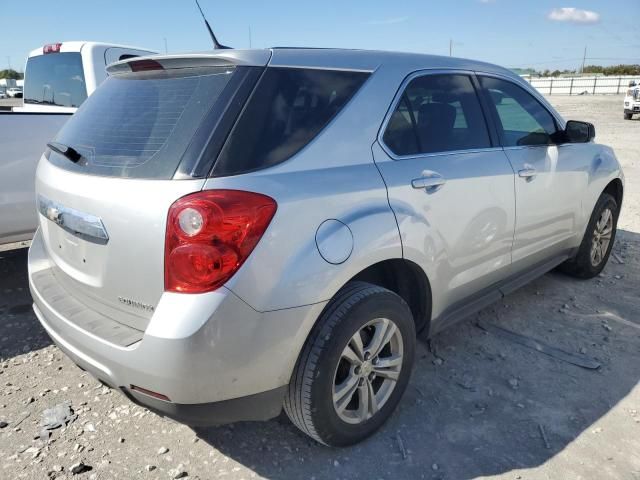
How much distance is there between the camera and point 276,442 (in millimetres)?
2543

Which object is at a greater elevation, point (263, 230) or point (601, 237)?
point (263, 230)

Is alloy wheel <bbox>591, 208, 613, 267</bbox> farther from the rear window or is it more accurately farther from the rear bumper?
the rear window

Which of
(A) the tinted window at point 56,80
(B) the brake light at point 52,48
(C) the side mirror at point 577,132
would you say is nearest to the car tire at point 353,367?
(C) the side mirror at point 577,132

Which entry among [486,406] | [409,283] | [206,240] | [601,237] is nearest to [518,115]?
[409,283]

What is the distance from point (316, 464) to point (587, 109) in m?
28.7

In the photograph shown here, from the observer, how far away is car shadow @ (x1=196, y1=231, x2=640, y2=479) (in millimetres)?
2406

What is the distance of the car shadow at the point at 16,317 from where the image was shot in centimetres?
348

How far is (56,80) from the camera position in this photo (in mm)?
5590

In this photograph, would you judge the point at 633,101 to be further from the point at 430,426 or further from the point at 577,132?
the point at 430,426

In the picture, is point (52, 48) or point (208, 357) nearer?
point (208, 357)

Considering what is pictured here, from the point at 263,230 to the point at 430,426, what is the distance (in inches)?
57.0

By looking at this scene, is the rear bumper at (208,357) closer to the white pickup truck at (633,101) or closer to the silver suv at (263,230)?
the silver suv at (263,230)

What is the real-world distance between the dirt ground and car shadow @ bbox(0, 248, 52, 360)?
0.01m

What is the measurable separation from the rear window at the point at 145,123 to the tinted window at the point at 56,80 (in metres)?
3.10
